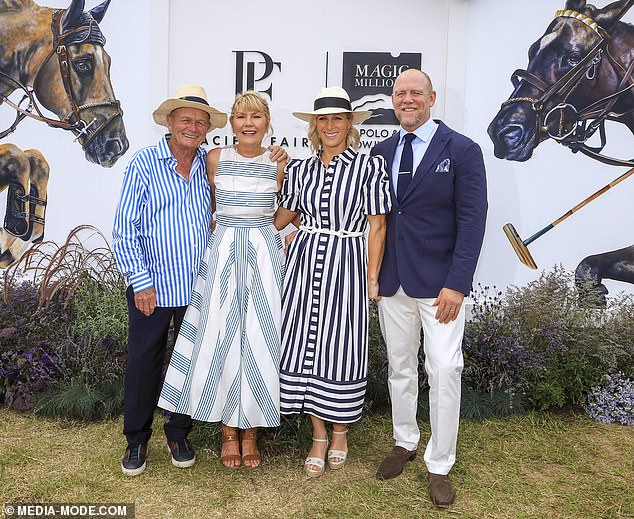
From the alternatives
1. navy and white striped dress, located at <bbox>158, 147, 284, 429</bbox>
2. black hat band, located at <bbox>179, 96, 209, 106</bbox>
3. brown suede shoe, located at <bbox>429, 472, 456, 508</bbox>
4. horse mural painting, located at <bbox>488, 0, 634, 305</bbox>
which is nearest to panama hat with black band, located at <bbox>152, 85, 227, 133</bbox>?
black hat band, located at <bbox>179, 96, 209, 106</bbox>

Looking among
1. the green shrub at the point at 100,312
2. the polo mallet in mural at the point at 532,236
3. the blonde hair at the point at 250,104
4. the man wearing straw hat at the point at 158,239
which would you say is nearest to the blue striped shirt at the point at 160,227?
the man wearing straw hat at the point at 158,239

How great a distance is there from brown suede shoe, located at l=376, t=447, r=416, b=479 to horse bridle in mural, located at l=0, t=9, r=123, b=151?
12.1 ft

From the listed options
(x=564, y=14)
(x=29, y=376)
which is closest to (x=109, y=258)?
(x=29, y=376)

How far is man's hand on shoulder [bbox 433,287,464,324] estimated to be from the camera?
2.98 meters

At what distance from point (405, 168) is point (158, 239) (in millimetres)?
1358

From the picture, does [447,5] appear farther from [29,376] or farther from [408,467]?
[29,376]

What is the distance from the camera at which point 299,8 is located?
16.8ft

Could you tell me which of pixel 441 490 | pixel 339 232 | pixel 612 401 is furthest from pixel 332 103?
pixel 612 401

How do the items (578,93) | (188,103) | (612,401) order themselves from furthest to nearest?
(578,93) → (612,401) → (188,103)

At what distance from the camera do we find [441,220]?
3.06 m

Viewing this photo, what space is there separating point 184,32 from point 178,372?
3158 millimetres

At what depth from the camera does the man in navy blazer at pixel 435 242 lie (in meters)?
2.98

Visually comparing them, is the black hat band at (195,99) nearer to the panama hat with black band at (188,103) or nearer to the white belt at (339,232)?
the panama hat with black band at (188,103)

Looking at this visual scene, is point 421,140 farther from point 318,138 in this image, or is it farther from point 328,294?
point 328,294
